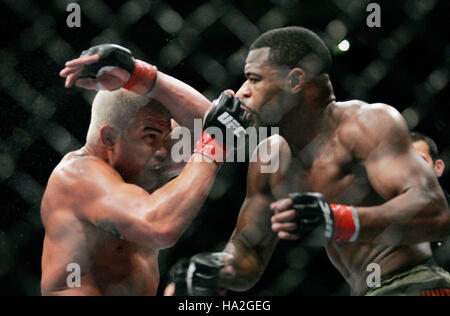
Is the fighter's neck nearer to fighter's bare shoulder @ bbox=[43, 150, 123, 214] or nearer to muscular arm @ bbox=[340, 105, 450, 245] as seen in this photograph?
fighter's bare shoulder @ bbox=[43, 150, 123, 214]

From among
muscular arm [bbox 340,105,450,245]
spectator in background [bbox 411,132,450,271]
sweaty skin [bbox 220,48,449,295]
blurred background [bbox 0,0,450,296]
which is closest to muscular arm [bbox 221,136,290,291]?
sweaty skin [bbox 220,48,449,295]

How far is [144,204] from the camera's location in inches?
63.2

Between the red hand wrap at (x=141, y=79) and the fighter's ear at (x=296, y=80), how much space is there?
1.54 feet

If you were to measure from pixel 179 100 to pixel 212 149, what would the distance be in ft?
1.21

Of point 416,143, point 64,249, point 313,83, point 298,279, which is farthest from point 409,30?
point 64,249

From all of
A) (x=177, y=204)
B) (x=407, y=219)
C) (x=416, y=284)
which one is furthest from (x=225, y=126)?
(x=416, y=284)

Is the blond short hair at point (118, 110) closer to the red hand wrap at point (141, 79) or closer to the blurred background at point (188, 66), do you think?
the red hand wrap at point (141, 79)

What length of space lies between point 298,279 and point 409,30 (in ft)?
5.20

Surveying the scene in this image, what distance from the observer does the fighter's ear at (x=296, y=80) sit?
74.4 inches

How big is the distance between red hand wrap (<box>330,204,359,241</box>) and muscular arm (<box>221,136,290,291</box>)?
1.32 feet

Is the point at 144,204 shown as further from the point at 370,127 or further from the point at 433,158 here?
the point at 433,158

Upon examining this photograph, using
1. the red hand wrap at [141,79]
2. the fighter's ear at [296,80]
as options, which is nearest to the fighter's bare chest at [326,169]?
the fighter's ear at [296,80]

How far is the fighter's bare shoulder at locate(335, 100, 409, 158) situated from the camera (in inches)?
67.9
